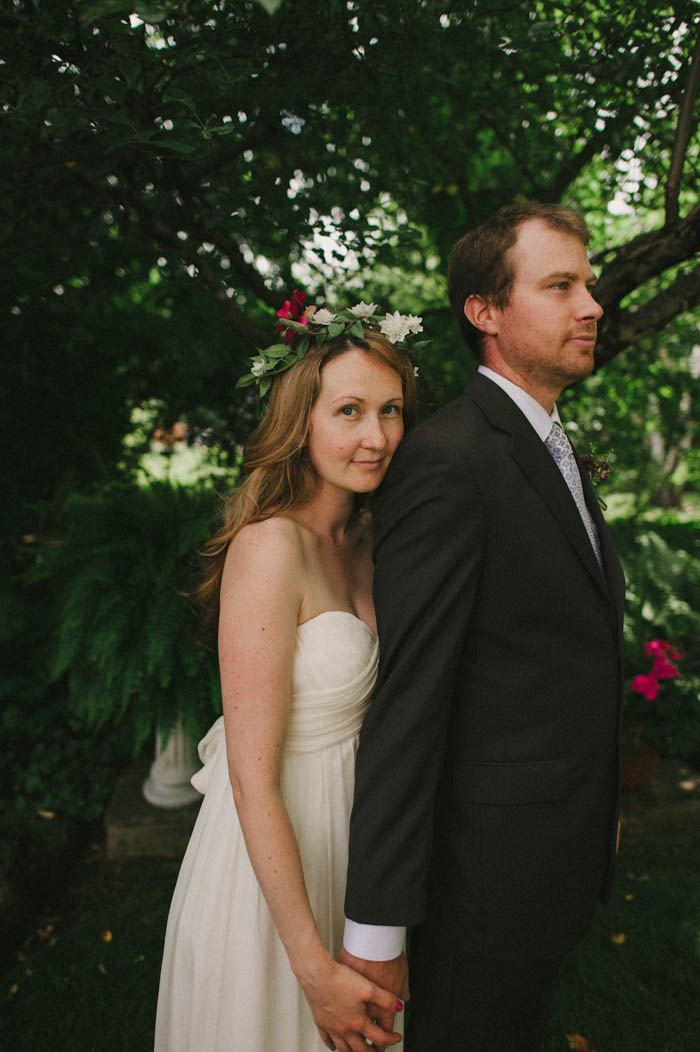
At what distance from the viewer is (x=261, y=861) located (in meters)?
1.46

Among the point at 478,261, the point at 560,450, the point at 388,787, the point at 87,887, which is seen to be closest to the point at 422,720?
the point at 388,787

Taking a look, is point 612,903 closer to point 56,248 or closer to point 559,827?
point 559,827

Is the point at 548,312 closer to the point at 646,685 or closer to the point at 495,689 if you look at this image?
the point at 495,689

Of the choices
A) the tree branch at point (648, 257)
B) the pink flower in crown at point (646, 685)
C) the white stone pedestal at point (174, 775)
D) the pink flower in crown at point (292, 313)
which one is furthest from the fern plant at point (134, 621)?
→ the pink flower in crown at point (646, 685)

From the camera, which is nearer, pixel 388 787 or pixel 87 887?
pixel 388 787

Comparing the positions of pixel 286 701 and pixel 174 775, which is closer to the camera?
pixel 286 701

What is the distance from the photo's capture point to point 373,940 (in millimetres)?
1388

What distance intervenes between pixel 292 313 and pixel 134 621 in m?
1.89

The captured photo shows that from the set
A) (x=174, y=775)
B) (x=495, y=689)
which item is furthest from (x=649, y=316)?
(x=174, y=775)

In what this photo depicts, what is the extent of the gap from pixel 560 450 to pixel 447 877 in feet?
3.52

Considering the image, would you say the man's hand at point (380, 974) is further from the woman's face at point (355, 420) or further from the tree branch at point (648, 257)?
the tree branch at point (648, 257)

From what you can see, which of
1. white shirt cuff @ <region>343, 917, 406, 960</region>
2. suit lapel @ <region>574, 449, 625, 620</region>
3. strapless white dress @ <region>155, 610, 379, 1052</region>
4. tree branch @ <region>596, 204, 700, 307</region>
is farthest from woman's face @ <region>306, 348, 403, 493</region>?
tree branch @ <region>596, 204, 700, 307</region>

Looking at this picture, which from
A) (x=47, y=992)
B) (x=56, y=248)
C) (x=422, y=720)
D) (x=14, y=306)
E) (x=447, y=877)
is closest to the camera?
(x=422, y=720)

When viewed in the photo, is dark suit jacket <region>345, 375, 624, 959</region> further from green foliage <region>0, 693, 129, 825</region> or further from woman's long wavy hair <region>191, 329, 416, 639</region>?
green foliage <region>0, 693, 129, 825</region>
